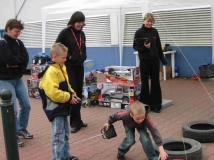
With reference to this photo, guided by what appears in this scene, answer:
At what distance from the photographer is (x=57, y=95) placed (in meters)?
A: 4.26

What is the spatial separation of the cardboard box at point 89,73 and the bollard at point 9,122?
15.1 ft

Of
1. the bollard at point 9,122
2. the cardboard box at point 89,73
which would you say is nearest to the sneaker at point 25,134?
the bollard at point 9,122

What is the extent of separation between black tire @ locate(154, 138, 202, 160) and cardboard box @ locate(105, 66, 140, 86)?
108 inches

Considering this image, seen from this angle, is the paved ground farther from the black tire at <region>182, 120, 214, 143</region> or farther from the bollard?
the bollard

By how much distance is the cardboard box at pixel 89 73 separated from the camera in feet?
27.3

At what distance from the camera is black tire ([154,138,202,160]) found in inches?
178

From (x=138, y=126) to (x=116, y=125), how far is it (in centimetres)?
191

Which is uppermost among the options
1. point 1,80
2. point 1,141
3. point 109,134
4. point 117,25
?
point 117,25

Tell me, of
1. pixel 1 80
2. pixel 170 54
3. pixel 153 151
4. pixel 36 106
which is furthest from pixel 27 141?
pixel 170 54

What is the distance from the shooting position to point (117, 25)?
12.2m

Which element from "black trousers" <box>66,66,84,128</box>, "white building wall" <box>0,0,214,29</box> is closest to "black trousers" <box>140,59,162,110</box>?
"black trousers" <box>66,66,84,128</box>

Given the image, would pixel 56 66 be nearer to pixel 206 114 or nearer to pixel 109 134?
pixel 109 134

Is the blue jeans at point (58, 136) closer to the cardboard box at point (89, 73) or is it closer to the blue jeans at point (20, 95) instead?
the blue jeans at point (20, 95)

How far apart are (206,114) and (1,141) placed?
12.2 ft
